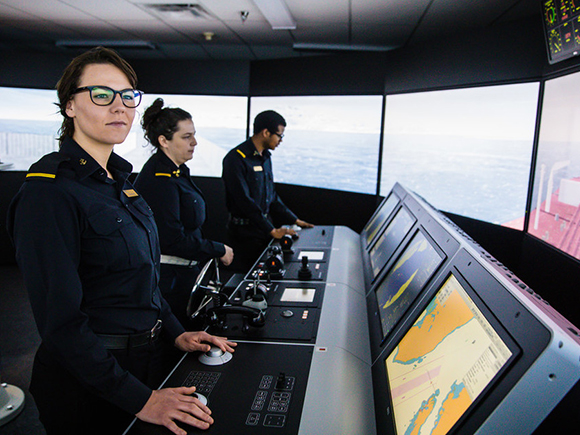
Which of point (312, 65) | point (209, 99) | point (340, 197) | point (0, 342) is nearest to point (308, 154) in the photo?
point (340, 197)

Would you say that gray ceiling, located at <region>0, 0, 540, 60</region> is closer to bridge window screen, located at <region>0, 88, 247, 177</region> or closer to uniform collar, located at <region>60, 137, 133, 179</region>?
bridge window screen, located at <region>0, 88, 247, 177</region>

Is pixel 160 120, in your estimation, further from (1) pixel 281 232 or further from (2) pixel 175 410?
(2) pixel 175 410

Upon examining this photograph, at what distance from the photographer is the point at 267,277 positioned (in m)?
1.89

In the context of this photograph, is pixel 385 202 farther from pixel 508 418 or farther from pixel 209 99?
pixel 209 99

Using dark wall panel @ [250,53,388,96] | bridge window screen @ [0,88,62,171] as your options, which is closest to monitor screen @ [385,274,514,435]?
dark wall panel @ [250,53,388,96]

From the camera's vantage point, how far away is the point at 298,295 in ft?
5.74

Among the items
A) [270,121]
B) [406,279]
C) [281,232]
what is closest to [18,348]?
[281,232]

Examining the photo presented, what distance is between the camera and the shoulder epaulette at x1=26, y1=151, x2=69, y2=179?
39.3 inches

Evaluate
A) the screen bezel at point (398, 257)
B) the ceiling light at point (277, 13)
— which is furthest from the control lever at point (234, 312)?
the ceiling light at point (277, 13)

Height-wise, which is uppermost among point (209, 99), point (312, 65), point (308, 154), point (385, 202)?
point (312, 65)

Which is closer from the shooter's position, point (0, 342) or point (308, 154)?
point (0, 342)

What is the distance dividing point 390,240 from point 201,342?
3.59ft

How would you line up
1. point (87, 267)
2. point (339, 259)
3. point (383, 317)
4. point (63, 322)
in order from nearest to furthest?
point (63, 322) → point (87, 267) → point (383, 317) → point (339, 259)

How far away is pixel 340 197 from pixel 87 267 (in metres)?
4.50
